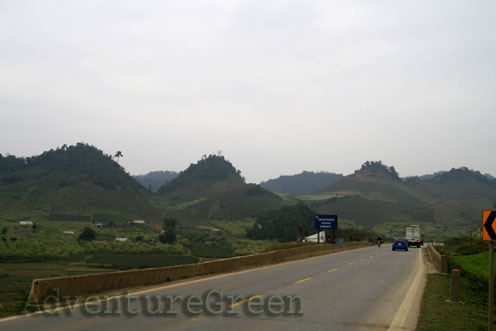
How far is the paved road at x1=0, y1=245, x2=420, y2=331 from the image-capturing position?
10453mm

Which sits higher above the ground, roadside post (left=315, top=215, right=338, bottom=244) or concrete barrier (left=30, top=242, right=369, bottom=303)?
roadside post (left=315, top=215, right=338, bottom=244)

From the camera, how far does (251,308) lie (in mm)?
12734

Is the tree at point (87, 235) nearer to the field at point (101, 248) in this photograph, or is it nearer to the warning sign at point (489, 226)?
the field at point (101, 248)

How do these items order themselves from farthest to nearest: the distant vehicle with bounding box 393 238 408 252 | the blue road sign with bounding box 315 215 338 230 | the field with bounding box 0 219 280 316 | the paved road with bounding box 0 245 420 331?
the field with bounding box 0 219 280 316
the distant vehicle with bounding box 393 238 408 252
the blue road sign with bounding box 315 215 338 230
the paved road with bounding box 0 245 420 331

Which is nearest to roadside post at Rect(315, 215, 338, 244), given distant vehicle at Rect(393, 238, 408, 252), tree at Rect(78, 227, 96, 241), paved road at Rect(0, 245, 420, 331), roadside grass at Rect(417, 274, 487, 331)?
distant vehicle at Rect(393, 238, 408, 252)

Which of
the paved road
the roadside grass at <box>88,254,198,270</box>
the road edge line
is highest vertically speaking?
the paved road

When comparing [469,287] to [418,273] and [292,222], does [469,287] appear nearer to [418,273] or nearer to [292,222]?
[418,273]

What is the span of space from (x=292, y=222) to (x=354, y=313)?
15858 cm

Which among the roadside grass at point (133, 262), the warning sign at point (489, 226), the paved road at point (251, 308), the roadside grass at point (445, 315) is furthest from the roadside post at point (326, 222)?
the roadside grass at point (133, 262)

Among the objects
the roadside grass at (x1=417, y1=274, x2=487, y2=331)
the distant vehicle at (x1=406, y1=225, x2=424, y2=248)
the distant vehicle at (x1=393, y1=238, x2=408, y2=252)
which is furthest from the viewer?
the distant vehicle at (x1=406, y1=225, x2=424, y2=248)

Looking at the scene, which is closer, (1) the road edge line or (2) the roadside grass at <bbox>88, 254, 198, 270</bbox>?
(1) the road edge line

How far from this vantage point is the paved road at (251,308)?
1045cm

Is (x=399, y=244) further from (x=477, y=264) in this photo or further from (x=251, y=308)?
(x=251, y=308)

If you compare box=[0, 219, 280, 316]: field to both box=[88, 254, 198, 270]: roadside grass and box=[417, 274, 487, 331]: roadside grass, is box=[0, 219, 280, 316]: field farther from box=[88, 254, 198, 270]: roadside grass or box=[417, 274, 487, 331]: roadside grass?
box=[417, 274, 487, 331]: roadside grass
